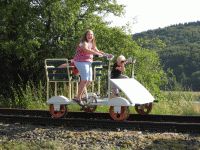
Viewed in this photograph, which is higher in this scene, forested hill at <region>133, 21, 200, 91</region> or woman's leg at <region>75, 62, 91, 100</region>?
forested hill at <region>133, 21, 200, 91</region>

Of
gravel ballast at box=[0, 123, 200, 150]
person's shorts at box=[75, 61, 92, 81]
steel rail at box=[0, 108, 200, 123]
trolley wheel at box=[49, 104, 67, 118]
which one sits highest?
person's shorts at box=[75, 61, 92, 81]

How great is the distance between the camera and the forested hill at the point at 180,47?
25859 millimetres

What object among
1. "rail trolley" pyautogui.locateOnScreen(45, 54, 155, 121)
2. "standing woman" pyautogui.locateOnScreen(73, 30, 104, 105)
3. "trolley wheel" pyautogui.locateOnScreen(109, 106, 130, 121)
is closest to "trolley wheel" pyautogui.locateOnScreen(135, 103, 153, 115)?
"rail trolley" pyautogui.locateOnScreen(45, 54, 155, 121)

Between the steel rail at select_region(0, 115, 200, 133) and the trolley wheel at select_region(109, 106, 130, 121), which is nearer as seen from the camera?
the steel rail at select_region(0, 115, 200, 133)

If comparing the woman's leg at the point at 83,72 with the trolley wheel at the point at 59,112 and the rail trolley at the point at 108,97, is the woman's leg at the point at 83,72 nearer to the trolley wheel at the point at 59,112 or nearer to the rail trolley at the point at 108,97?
the rail trolley at the point at 108,97

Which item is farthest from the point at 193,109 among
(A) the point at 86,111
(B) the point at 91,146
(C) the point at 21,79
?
(C) the point at 21,79

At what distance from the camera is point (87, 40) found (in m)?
10.5

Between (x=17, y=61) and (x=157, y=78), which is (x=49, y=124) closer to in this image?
(x=17, y=61)

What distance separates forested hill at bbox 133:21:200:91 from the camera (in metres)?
25.9

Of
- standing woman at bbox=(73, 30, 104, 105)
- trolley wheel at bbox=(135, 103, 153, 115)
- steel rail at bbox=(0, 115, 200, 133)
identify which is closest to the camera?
steel rail at bbox=(0, 115, 200, 133)

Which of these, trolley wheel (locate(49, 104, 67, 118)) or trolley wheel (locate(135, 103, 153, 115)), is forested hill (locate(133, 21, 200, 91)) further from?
trolley wheel (locate(49, 104, 67, 118))

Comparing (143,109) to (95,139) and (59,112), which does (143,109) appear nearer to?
(59,112)

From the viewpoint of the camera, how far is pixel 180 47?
192ft

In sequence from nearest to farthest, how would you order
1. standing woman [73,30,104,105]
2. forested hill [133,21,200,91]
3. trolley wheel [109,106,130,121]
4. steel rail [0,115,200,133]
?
steel rail [0,115,200,133] → trolley wheel [109,106,130,121] → standing woman [73,30,104,105] → forested hill [133,21,200,91]
